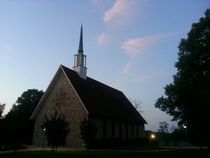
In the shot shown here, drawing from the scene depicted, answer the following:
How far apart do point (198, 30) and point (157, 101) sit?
9.14 m

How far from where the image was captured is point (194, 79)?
29.4 meters

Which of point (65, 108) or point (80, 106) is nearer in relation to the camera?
point (80, 106)

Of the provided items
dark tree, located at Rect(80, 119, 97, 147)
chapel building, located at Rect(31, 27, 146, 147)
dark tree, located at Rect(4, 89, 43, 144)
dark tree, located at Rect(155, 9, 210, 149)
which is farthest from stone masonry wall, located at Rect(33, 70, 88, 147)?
dark tree, located at Rect(155, 9, 210, 149)

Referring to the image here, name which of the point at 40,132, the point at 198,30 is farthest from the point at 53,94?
the point at 198,30

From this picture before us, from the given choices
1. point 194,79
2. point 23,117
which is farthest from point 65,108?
point 194,79

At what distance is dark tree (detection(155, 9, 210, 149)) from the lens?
93.8 ft

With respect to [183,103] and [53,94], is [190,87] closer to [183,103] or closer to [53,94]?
[183,103]

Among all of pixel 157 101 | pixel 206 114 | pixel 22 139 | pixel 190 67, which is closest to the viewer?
pixel 206 114

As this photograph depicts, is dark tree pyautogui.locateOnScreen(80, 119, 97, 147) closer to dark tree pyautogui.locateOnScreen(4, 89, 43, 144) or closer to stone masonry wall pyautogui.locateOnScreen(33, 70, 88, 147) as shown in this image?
stone masonry wall pyautogui.locateOnScreen(33, 70, 88, 147)

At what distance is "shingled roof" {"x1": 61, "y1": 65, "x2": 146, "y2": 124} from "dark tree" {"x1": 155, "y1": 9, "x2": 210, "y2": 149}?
11628mm

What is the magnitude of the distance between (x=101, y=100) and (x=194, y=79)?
56.9ft

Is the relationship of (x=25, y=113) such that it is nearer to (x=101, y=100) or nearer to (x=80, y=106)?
(x=101, y=100)

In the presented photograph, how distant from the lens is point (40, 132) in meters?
41.4

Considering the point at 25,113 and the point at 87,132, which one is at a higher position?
the point at 25,113
